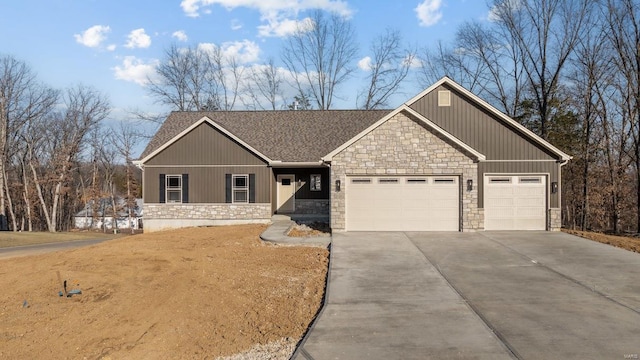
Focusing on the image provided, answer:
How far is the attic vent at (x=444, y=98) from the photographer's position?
17281 millimetres

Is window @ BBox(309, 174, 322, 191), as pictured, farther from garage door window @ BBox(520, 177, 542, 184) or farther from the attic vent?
garage door window @ BBox(520, 177, 542, 184)

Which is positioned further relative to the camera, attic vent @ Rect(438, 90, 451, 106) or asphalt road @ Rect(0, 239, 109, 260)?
attic vent @ Rect(438, 90, 451, 106)

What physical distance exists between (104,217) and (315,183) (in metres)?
23.6

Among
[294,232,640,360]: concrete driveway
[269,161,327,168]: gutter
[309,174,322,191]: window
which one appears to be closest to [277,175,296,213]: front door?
[309,174,322,191]: window

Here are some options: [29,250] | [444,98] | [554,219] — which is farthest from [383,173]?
[29,250]

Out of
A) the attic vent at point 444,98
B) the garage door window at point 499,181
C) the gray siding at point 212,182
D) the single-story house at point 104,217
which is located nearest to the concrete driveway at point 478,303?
the garage door window at point 499,181

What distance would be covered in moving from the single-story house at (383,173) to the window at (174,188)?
0.07 meters

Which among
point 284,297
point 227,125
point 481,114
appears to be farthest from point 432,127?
point 227,125

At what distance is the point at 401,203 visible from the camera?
50.4 ft

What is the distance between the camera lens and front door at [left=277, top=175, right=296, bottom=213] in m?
20.8

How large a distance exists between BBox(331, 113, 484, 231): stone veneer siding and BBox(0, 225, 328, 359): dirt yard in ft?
14.9

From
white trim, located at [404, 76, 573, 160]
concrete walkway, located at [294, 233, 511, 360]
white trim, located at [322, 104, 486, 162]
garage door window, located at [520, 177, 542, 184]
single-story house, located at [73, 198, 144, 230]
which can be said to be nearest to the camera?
concrete walkway, located at [294, 233, 511, 360]

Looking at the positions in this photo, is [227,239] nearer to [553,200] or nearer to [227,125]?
[227,125]

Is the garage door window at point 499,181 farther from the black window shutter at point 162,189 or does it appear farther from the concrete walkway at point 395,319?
the black window shutter at point 162,189
